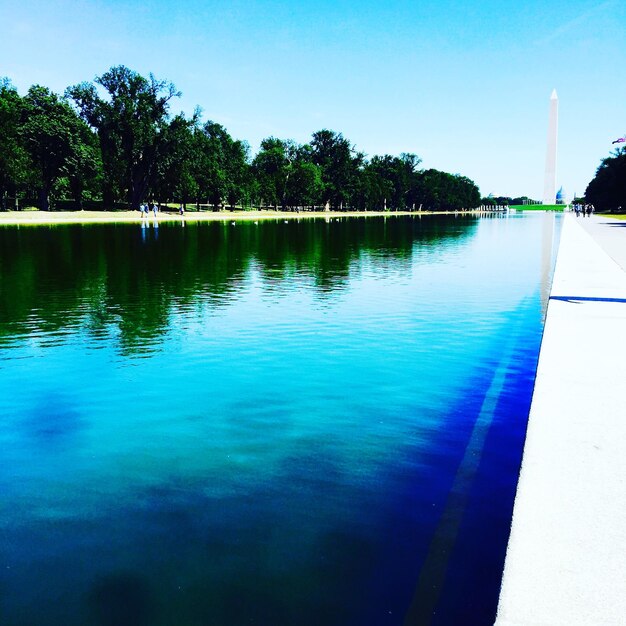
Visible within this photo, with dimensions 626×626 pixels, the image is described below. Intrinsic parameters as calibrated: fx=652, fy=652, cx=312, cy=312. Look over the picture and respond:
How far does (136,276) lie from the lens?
75.9 ft

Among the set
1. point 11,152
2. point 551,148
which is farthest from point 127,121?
point 551,148

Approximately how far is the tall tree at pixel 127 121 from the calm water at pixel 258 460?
80.7m

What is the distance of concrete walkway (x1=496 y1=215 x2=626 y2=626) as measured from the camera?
3523 mm

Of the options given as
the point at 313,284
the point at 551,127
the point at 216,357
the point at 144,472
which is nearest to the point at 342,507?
the point at 144,472

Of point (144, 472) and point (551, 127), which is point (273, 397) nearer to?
point (144, 472)

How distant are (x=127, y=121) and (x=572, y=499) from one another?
311ft

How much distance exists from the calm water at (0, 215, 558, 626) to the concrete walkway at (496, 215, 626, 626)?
0.62m

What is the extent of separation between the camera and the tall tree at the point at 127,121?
3605 inches

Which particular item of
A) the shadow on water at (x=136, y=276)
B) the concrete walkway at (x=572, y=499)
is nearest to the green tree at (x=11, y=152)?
the shadow on water at (x=136, y=276)

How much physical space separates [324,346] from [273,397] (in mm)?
3296

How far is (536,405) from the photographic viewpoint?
7.17 metres

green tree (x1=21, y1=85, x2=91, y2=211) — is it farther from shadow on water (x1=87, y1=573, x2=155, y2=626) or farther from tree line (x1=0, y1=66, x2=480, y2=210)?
shadow on water (x1=87, y1=573, x2=155, y2=626)

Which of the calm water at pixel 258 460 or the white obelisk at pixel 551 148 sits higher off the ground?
the white obelisk at pixel 551 148

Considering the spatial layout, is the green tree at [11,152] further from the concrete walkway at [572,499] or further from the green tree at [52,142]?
the concrete walkway at [572,499]
